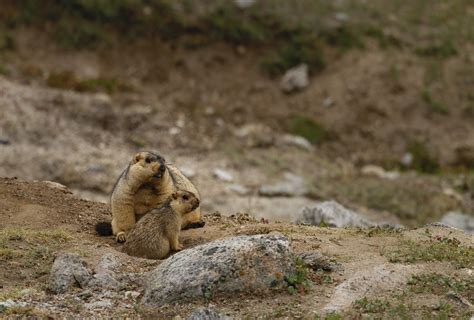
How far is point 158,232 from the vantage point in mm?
11125

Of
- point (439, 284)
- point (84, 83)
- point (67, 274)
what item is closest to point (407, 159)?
point (84, 83)

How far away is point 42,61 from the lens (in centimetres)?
2895

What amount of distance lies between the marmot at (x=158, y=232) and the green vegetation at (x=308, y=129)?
53.6ft

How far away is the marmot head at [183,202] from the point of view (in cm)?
1147

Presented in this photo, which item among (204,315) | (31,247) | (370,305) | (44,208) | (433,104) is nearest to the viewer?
(204,315)

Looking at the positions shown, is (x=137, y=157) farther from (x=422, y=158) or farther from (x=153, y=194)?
(x=422, y=158)

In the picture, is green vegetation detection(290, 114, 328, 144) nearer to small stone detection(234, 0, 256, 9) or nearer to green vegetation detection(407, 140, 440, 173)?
green vegetation detection(407, 140, 440, 173)

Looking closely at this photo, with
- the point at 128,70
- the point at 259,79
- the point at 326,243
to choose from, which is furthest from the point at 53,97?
the point at 326,243

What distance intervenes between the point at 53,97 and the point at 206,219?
14.4 metres

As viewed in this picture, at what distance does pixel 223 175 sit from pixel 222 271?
14592 millimetres

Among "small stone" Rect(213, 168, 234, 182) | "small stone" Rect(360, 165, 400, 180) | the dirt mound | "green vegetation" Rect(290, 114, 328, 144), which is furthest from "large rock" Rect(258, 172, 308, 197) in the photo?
the dirt mound

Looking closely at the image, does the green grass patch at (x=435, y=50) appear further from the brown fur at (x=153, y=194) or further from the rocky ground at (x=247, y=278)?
the brown fur at (x=153, y=194)

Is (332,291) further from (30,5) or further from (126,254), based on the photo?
(30,5)

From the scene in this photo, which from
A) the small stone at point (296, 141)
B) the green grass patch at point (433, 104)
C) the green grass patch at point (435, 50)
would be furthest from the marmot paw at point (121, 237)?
the green grass patch at point (435, 50)
